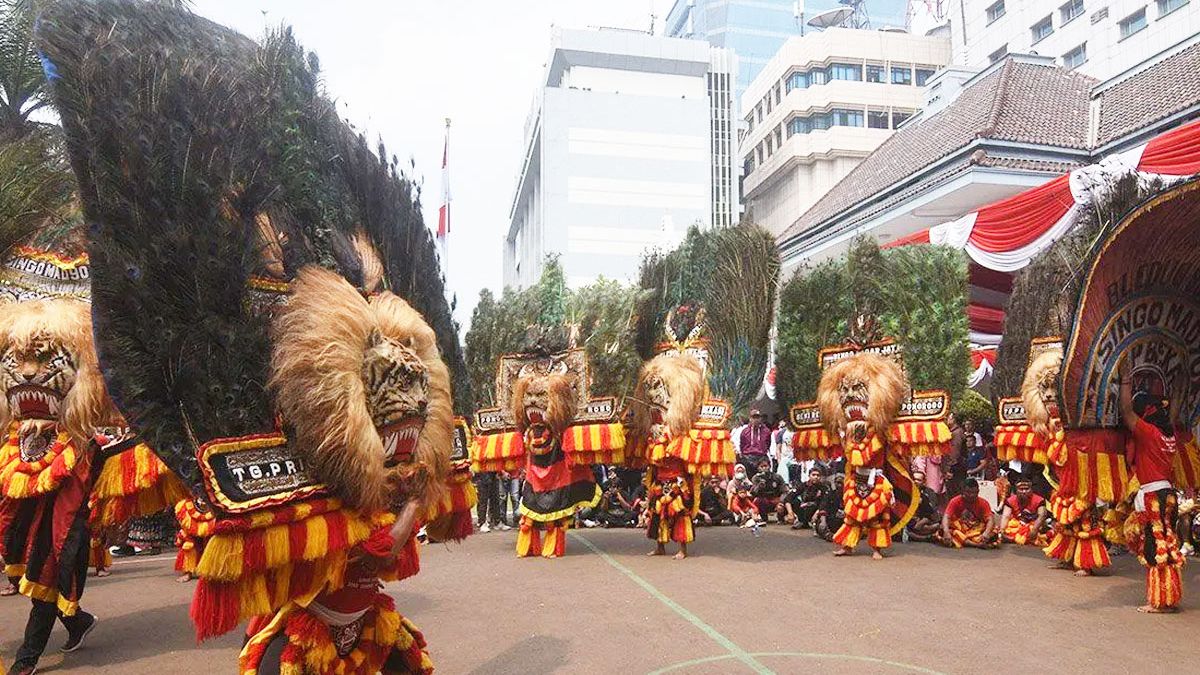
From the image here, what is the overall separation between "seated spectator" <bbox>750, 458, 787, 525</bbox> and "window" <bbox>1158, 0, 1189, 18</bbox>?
22.9 meters

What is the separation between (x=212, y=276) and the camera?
267 cm

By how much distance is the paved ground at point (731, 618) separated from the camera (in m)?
4.57

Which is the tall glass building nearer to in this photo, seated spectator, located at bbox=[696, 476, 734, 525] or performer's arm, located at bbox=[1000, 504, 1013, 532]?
seated spectator, located at bbox=[696, 476, 734, 525]

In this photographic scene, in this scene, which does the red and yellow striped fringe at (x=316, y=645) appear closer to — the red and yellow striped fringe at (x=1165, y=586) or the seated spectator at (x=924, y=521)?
the red and yellow striped fringe at (x=1165, y=586)

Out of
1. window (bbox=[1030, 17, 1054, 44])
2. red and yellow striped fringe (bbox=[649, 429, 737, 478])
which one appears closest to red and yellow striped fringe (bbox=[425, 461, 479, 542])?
red and yellow striped fringe (bbox=[649, 429, 737, 478])

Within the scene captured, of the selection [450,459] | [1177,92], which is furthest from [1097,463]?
[1177,92]

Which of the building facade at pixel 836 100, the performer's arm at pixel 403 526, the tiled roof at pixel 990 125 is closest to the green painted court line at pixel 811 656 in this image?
the performer's arm at pixel 403 526

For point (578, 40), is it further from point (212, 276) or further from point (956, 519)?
point (212, 276)

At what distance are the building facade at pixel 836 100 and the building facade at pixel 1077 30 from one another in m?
5.02

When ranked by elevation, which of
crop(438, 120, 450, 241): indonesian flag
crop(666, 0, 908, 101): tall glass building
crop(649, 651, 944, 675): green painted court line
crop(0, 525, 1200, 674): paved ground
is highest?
crop(666, 0, 908, 101): tall glass building

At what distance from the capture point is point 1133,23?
1054 inches

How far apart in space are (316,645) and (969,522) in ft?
26.3

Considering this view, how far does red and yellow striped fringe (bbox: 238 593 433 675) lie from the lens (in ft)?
9.43

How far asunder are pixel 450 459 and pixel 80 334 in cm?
264
